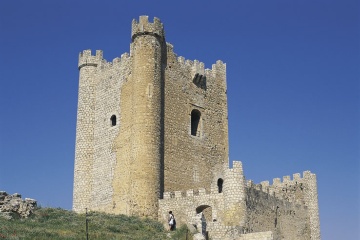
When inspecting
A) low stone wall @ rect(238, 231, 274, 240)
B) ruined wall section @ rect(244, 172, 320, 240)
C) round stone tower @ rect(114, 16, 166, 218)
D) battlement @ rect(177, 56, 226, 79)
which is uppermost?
battlement @ rect(177, 56, 226, 79)

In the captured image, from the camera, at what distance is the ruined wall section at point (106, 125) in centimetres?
2853

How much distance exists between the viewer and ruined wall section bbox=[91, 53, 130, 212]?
2853 centimetres

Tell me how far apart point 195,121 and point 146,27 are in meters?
5.37

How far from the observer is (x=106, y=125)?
2973 cm

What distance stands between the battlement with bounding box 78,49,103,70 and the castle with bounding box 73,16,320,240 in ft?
0.18

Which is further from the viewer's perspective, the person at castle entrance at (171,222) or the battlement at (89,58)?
the battlement at (89,58)

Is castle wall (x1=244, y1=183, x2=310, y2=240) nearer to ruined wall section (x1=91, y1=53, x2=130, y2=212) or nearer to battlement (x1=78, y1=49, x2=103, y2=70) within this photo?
ruined wall section (x1=91, y1=53, x2=130, y2=212)

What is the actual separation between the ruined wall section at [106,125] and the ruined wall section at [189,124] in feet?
7.90

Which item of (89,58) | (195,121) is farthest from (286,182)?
(89,58)

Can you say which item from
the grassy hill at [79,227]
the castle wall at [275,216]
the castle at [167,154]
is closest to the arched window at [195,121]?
the castle at [167,154]

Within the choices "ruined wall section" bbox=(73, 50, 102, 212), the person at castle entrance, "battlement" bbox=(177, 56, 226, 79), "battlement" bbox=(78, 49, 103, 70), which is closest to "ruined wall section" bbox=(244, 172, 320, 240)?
the person at castle entrance

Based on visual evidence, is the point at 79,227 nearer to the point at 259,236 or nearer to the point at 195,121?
the point at 259,236

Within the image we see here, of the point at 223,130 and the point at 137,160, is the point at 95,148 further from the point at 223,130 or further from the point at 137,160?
the point at 223,130

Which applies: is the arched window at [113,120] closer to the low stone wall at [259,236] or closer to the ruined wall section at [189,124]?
the ruined wall section at [189,124]
